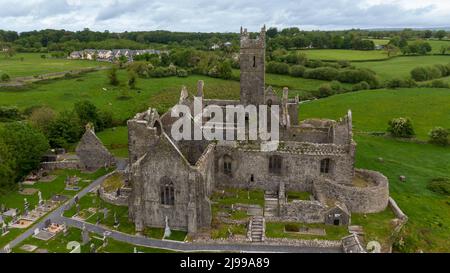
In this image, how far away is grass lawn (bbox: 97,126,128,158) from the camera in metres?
62.1

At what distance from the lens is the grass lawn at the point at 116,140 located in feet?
204

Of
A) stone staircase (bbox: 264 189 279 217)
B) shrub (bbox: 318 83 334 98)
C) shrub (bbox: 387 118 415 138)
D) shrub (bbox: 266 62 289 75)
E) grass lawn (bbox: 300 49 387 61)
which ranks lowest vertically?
stone staircase (bbox: 264 189 279 217)

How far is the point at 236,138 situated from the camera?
43969 millimetres

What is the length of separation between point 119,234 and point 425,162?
46.6 m

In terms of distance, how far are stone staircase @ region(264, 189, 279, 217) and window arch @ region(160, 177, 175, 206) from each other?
9313 mm

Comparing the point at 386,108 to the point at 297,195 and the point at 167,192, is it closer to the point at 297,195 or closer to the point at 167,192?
the point at 297,195

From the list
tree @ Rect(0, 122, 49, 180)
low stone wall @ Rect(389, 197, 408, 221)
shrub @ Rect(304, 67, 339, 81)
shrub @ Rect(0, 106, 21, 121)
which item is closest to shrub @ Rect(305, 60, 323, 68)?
shrub @ Rect(304, 67, 339, 81)

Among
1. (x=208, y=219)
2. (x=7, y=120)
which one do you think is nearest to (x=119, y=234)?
(x=208, y=219)

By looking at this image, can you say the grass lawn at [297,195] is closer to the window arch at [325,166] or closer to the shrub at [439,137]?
the window arch at [325,166]

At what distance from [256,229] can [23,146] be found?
32.8m

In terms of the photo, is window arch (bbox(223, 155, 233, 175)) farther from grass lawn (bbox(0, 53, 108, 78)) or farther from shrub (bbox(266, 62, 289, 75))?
grass lawn (bbox(0, 53, 108, 78))

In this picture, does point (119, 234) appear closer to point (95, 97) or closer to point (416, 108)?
point (95, 97)

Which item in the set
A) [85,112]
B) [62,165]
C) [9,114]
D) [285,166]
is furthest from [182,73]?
[285,166]

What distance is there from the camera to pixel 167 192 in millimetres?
37250
